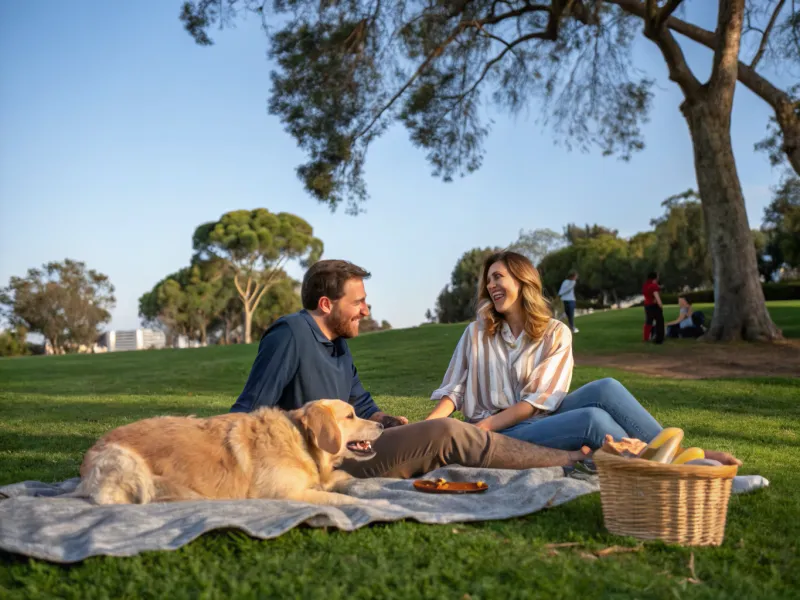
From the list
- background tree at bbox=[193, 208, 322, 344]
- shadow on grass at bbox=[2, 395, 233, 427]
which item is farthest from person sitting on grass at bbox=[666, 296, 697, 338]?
background tree at bbox=[193, 208, 322, 344]

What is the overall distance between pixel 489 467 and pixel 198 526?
8.13 feet

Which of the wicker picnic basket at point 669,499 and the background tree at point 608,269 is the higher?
the background tree at point 608,269

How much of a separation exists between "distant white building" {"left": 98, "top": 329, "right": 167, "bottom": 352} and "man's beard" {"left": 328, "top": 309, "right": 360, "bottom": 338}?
68.2 m

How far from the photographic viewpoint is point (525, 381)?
20.5ft

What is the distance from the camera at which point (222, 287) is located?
66750 mm

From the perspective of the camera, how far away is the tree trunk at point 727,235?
20000 mm

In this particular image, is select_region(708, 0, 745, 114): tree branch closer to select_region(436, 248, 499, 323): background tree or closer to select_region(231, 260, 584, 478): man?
select_region(231, 260, 584, 478): man

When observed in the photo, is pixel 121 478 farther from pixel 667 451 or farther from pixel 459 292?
pixel 459 292

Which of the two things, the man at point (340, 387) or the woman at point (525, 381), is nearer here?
the man at point (340, 387)

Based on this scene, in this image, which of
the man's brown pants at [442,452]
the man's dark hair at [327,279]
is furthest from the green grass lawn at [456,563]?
the man's dark hair at [327,279]

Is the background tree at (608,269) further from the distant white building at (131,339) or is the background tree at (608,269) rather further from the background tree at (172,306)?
the distant white building at (131,339)

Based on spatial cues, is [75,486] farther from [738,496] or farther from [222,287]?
[222,287]

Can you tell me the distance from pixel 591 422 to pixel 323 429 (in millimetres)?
2129

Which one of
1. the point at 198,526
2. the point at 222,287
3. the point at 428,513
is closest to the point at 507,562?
the point at 428,513
